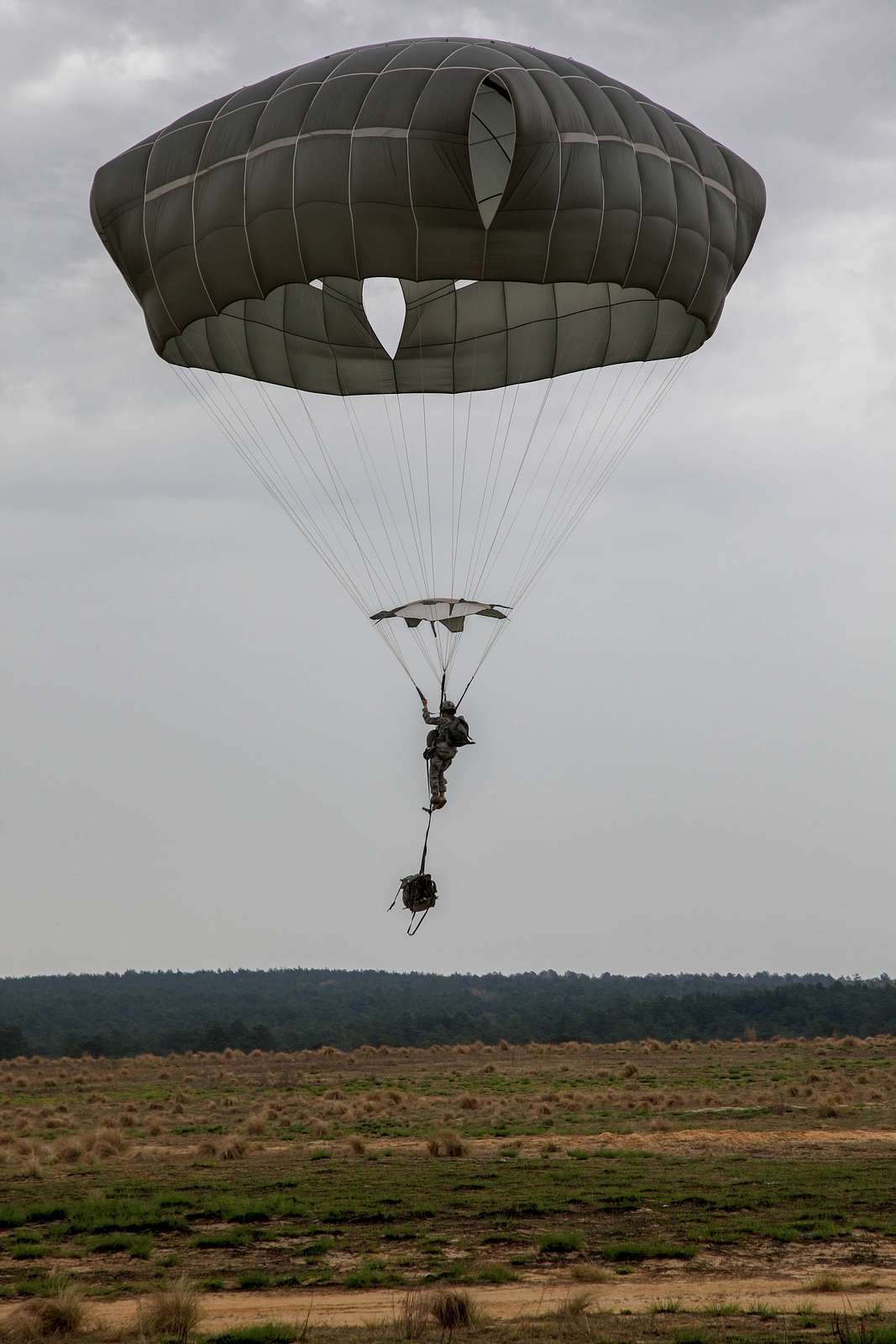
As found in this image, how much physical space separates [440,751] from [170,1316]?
30.6 ft

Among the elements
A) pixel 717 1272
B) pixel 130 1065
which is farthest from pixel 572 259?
pixel 130 1065

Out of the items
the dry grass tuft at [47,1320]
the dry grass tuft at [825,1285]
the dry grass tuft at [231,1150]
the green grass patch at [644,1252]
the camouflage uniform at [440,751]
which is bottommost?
the dry grass tuft at [47,1320]

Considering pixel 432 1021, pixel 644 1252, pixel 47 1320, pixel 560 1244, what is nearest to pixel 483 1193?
pixel 560 1244

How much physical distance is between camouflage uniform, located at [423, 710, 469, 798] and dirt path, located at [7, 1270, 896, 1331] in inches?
294

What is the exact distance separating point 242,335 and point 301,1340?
17.0 meters

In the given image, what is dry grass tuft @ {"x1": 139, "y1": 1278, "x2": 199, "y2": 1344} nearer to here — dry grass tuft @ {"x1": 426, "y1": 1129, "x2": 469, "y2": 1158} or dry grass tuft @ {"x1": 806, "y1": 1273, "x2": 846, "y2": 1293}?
dry grass tuft @ {"x1": 806, "y1": 1273, "x2": 846, "y2": 1293}

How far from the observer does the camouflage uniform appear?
21.7 meters

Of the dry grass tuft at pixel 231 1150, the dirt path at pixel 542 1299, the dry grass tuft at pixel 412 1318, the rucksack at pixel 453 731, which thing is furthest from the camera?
the dry grass tuft at pixel 231 1150

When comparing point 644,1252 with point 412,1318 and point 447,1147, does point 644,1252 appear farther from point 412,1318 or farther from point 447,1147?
point 447,1147

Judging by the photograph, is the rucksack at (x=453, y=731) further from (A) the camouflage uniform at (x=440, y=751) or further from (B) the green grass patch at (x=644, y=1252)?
(B) the green grass patch at (x=644, y=1252)

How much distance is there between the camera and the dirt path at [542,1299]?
14.9m

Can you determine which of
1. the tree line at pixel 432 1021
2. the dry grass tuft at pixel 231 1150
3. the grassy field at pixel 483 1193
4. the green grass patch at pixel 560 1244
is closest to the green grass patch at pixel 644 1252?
the grassy field at pixel 483 1193

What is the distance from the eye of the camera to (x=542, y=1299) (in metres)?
15.5

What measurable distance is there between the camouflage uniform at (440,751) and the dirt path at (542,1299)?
7468mm
